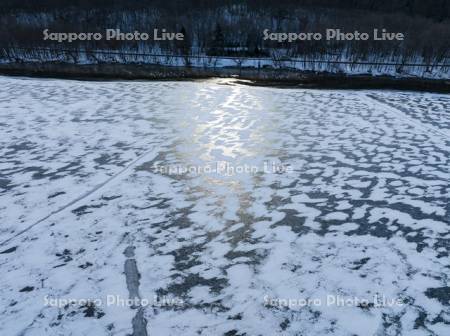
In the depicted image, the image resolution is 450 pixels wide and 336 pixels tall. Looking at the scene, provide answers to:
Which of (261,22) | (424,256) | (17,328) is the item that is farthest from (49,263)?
(261,22)

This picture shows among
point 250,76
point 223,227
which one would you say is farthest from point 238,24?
point 223,227

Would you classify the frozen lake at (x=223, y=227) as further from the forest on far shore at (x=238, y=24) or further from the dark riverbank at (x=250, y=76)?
the forest on far shore at (x=238, y=24)

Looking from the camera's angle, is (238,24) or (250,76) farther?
(238,24)

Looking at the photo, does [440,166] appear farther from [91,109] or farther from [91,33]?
[91,33]

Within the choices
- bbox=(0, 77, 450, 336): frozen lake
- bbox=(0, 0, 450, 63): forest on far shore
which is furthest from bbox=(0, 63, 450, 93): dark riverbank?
bbox=(0, 77, 450, 336): frozen lake

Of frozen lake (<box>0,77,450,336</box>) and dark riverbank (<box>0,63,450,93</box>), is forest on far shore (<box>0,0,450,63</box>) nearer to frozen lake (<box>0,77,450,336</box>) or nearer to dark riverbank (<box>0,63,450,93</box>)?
dark riverbank (<box>0,63,450,93</box>)

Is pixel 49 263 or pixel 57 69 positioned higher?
pixel 57 69

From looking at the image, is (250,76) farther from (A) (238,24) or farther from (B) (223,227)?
(B) (223,227)
